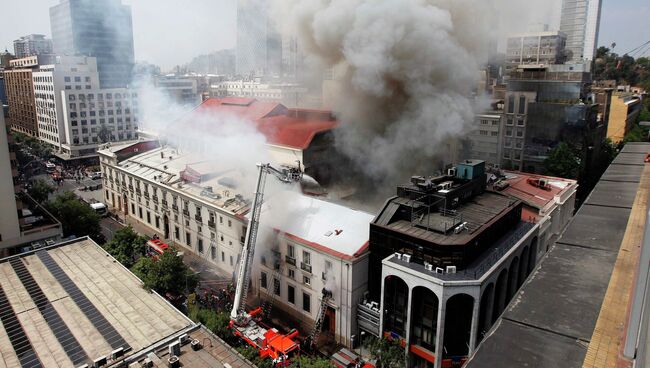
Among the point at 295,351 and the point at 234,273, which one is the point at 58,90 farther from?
the point at 295,351

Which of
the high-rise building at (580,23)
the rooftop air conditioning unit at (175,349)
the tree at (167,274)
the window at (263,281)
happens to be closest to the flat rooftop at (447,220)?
the window at (263,281)

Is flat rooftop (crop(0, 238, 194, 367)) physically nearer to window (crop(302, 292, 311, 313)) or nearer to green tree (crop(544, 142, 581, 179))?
window (crop(302, 292, 311, 313))

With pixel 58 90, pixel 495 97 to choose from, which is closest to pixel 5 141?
pixel 58 90

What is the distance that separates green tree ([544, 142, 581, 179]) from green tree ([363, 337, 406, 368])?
2602 centimetres

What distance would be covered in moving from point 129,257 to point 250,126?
14.0 meters

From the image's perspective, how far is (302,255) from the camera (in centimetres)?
2130

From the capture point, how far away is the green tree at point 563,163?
36.8 metres

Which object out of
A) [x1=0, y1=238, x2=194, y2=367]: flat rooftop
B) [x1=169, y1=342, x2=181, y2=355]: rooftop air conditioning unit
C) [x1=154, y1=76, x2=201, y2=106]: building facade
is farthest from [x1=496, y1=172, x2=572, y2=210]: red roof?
[x1=154, y1=76, x2=201, y2=106]: building facade

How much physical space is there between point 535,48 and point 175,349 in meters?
69.5

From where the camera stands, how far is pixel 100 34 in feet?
194

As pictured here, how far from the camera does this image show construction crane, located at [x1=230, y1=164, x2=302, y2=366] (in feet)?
58.9

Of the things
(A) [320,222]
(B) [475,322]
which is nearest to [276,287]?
(A) [320,222]

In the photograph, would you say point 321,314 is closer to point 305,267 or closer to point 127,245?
point 305,267

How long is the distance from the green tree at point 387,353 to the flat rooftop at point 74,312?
7.35 meters
